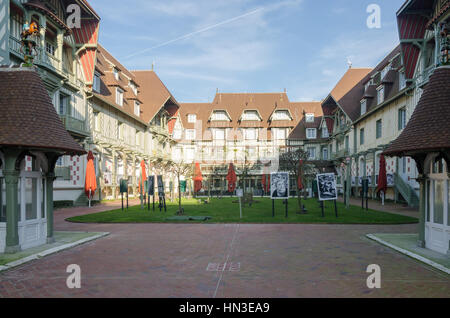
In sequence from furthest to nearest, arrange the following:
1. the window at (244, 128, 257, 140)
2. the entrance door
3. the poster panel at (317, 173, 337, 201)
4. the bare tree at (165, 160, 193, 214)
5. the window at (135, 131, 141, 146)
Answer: the window at (244, 128, 257, 140)
the window at (135, 131, 141, 146)
the bare tree at (165, 160, 193, 214)
the poster panel at (317, 173, 337, 201)
the entrance door

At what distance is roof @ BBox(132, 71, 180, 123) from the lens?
3700 cm

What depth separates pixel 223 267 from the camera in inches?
274

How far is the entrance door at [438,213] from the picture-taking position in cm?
805

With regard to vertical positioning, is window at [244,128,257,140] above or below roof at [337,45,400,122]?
below

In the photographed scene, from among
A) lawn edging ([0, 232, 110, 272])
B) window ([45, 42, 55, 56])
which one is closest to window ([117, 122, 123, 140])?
window ([45, 42, 55, 56])

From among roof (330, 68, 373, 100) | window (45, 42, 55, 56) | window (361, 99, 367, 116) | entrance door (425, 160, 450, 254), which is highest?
roof (330, 68, 373, 100)

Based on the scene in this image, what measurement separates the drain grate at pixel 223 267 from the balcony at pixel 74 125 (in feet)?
55.8

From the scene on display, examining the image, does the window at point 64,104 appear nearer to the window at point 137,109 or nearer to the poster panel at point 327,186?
the window at point 137,109

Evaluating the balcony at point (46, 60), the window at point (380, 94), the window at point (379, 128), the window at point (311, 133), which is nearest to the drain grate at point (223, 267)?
the balcony at point (46, 60)

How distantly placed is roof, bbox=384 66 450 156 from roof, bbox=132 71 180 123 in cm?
3081

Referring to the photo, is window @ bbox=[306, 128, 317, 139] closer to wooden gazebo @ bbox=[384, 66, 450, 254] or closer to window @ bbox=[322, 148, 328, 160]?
window @ bbox=[322, 148, 328, 160]

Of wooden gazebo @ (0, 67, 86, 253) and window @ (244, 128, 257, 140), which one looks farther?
window @ (244, 128, 257, 140)
